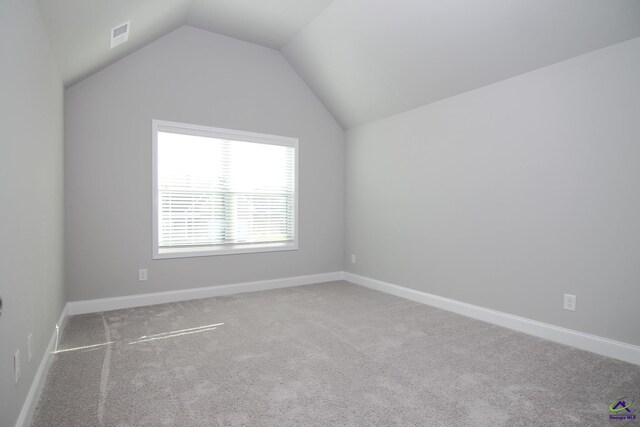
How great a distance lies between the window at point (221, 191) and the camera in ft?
12.9

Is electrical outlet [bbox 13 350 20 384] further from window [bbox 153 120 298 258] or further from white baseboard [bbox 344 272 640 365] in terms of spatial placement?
white baseboard [bbox 344 272 640 365]

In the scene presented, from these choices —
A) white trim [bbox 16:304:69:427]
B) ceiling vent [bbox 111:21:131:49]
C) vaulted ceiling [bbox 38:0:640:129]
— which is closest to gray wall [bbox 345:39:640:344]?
vaulted ceiling [bbox 38:0:640:129]

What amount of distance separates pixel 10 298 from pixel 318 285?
11.7 ft

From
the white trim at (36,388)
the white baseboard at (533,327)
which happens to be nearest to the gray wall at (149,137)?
the white trim at (36,388)

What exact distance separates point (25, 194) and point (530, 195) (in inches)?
140

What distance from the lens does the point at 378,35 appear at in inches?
139

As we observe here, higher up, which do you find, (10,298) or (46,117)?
(46,117)

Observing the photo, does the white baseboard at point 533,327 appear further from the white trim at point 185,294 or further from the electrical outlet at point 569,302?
the white trim at point 185,294

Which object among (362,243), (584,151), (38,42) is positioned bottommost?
(362,243)

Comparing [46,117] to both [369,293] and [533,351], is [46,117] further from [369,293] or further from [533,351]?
[533,351]

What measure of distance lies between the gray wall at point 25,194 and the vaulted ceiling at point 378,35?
0.38 meters

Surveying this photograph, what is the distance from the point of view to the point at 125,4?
2.49 metres

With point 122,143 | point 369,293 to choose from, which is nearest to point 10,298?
point 122,143

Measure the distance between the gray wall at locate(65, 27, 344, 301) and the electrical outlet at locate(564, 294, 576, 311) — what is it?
2992 mm
